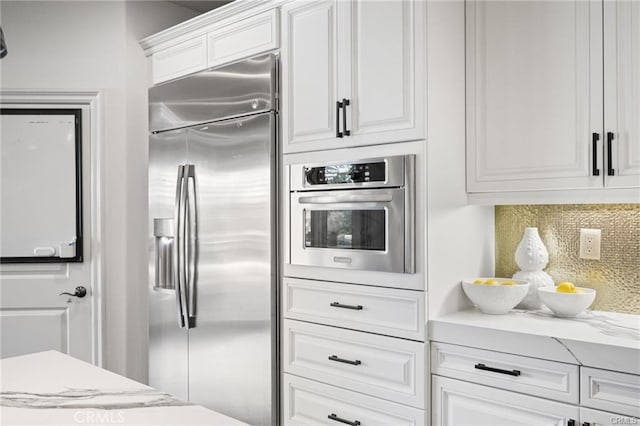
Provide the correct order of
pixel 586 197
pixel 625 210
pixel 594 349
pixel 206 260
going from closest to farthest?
1. pixel 594 349
2. pixel 586 197
3. pixel 625 210
4. pixel 206 260

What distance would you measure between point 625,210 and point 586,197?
0.94ft

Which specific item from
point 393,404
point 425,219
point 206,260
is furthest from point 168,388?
point 425,219

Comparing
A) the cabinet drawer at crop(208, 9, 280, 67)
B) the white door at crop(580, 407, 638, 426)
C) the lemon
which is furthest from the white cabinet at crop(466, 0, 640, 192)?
the cabinet drawer at crop(208, 9, 280, 67)

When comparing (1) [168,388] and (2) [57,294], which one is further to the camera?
(2) [57,294]

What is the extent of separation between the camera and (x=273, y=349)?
2680 millimetres

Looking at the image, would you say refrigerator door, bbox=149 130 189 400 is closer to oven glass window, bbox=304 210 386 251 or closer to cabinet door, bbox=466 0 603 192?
oven glass window, bbox=304 210 386 251

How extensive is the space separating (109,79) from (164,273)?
126cm

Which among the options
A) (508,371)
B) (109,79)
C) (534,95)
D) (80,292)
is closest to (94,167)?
(109,79)

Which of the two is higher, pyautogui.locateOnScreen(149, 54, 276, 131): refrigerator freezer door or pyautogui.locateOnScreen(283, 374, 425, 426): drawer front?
pyautogui.locateOnScreen(149, 54, 276, 131): refrigerator freezer door

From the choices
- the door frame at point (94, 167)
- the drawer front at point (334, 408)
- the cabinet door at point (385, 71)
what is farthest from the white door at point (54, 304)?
the cabinet door at point (385, 71)

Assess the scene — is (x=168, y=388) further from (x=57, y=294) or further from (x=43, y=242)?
(x=43, y=242)

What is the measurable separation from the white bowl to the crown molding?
1.75 meters

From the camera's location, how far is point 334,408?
2.44 meters

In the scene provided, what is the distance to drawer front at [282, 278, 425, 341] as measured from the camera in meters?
2.20
